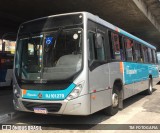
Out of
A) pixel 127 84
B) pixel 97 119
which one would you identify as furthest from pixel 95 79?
pixel 127 84

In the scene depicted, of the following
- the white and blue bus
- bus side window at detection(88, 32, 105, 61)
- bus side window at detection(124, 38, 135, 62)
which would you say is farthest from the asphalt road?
bus side window at detection(124, 38, 135, 62)

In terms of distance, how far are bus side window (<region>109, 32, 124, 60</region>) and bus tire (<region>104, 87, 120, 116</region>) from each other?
1.12 meters

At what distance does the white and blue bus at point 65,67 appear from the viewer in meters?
6.09

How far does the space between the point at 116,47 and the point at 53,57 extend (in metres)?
2.79

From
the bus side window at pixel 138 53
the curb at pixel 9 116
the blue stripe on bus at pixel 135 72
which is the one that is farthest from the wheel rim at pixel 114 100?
the bus side window at pixel 138 53

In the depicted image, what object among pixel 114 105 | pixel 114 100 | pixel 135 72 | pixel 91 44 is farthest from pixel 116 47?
pixel 135 72

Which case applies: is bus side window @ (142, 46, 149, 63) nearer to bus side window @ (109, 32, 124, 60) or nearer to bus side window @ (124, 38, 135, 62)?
bus side window @ (124, 38, 135, 62)

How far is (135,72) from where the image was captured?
10438 millimetres

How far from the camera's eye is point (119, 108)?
8.45 metres

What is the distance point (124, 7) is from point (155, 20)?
7.84 metres

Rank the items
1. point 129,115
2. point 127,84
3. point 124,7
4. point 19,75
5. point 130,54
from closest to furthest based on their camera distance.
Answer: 1. point 19,75
2. point 129,115
3. point 127,84
4. point 130,54
5. point 124,7

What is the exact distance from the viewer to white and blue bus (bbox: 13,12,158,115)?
6090 millimetres

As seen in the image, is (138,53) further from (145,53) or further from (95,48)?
(95,48)

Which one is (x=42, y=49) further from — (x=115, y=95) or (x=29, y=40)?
(x=115, y=95)
